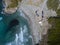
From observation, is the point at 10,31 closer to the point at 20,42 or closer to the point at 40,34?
the point at 20,42

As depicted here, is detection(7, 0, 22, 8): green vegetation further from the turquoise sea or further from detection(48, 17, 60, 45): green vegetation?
detection(48, 17, 60, 45): green vegetation

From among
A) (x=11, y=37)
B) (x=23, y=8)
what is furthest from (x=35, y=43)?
(x=23, y=8)

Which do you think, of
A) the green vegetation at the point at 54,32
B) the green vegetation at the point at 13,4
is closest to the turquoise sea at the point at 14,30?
the green vegetation at the point at 13,4

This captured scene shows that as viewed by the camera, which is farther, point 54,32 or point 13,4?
point 13,4

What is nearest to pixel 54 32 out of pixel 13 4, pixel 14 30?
pixel 14 30

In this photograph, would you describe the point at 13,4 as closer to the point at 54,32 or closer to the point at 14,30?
the point at 14,30

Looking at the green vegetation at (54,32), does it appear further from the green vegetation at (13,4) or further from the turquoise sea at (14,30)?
the green vegetation at (13,4)

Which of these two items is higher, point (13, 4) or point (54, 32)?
point (13, 4)
